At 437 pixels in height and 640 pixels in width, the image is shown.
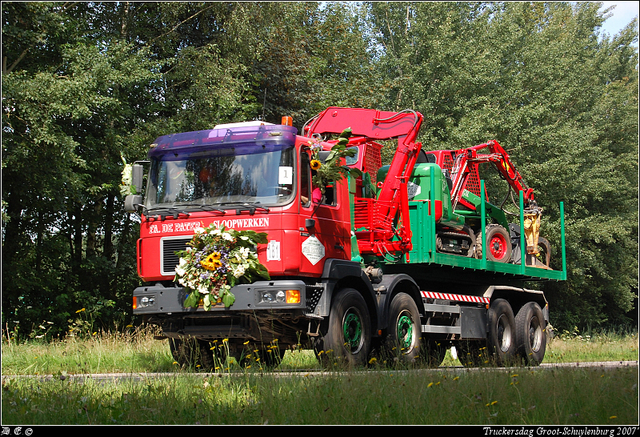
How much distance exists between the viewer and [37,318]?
18531 mm

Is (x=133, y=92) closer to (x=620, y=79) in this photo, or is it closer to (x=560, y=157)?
(x=560, y=157)

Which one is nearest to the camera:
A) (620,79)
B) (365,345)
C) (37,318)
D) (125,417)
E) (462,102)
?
(125,417)

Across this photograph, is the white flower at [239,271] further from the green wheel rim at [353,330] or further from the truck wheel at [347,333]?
the green wheel rim at [353,330]

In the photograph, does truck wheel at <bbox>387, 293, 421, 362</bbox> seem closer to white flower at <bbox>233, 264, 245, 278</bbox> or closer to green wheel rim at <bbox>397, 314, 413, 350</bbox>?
green wheel rim at <bbox>397, 314, 413, 350</bbox>

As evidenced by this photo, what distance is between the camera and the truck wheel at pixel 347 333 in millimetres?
9008

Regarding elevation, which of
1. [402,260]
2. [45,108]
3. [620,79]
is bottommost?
[402,260]

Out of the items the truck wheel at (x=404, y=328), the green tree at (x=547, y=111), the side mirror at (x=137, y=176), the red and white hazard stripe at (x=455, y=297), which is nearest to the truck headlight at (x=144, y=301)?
the side mirror at (x=137, y=176)

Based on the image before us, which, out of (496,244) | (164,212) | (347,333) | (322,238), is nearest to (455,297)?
(496,244)

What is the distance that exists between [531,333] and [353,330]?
614 centimetres

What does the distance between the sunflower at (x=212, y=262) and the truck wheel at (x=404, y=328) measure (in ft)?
9.49

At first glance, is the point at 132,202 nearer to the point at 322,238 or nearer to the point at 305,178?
the point at 305,178

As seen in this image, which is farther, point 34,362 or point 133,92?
point 133,92

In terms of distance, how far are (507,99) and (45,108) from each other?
18.4 metres

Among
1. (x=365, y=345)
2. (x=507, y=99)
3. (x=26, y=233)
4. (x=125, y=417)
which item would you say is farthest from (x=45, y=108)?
(x=507, y=99)
